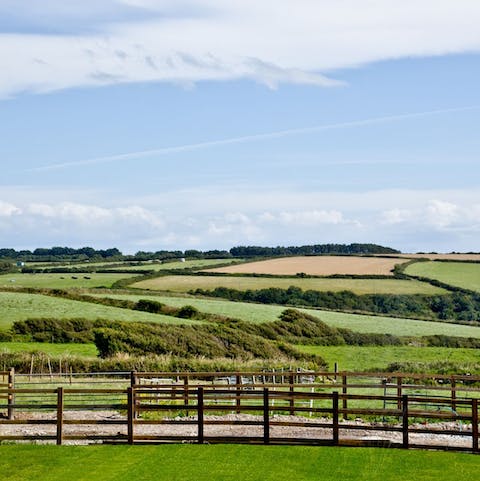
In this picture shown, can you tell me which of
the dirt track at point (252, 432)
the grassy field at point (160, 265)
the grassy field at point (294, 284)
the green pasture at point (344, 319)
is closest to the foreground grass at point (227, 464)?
the dirt track at point (252, 432)

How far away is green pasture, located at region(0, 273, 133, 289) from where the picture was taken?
10631 cm

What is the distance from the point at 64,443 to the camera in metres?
27.0

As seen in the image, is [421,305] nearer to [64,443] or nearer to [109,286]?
[109,286]

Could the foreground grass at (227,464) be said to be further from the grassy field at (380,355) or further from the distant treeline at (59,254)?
the distant treeline at (59,254)

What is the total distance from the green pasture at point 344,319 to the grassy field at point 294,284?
11.5m

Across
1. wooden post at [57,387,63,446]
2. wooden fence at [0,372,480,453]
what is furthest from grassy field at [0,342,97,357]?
wooden post at [57,387,63,446]

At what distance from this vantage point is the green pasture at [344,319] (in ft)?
271

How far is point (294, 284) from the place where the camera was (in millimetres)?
109562

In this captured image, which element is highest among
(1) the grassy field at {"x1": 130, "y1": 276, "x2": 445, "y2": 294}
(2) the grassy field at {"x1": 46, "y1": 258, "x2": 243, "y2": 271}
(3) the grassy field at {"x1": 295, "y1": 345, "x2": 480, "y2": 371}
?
(2) the grassy field at {"x1": 46, "y1": 258, "x2": 243, "y2": 271}

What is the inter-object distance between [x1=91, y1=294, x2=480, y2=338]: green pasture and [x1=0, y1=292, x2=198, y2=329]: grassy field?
8218mm

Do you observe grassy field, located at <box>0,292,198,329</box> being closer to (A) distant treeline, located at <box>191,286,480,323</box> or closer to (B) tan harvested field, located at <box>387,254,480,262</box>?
(A) distant treeline, located at <box>191,286,480,323</box>

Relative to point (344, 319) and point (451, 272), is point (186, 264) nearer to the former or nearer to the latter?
point (451, 272)

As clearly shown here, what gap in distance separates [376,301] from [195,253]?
61.3 m

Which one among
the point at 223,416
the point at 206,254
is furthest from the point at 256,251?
the point at 223,416
